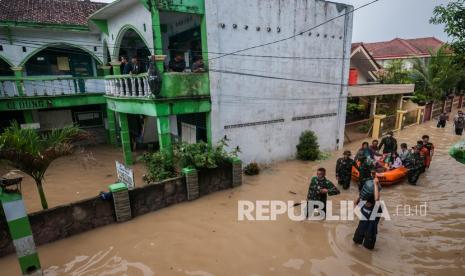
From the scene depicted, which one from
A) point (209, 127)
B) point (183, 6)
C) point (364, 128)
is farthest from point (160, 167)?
point (364, 128)

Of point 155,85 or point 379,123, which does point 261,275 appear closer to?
point 155,85

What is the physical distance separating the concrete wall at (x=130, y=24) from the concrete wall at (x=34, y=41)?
8.72 ft

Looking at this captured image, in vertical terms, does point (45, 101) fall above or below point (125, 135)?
above

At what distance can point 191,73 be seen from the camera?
910 cm

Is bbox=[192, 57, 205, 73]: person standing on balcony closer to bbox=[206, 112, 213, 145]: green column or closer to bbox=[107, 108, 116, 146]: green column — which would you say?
bbox=[206, 112, 213, 145]: green column

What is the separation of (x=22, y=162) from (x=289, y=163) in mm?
9434

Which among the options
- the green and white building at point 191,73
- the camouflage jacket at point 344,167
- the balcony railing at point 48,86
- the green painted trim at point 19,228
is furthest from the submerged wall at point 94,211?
the balcony railing at point 48,86

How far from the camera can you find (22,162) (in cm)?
579

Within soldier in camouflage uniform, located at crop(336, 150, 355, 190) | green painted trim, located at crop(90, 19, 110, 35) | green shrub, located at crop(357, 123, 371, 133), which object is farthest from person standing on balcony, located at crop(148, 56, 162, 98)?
green shrub, located at crop(357, 123, 371, 133)

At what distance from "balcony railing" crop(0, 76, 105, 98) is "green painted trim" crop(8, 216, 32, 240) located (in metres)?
10.3

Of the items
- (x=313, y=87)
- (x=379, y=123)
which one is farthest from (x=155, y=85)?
(x=379, y=123)

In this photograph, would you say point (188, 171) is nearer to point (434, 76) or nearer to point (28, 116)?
point (28, 116)

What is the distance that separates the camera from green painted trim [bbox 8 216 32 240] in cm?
464

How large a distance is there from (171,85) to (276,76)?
4628mm
